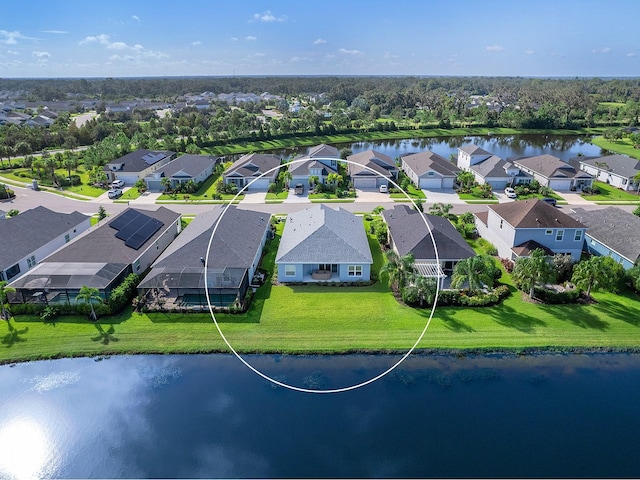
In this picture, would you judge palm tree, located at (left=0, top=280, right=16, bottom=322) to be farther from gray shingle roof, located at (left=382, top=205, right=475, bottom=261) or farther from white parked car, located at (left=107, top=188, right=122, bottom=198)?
white parked car, located at (left=107, top=188, right=122, bottom=198)

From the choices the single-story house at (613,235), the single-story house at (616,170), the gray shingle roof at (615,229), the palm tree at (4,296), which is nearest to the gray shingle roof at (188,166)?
the palm tree at (4,296)

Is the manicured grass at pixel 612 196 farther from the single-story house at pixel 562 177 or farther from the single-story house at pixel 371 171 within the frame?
the single-story house at pixel 371 171

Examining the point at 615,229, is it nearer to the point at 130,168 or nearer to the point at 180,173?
the point at 180,173

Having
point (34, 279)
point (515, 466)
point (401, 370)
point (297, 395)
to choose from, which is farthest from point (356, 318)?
point (34, 279)

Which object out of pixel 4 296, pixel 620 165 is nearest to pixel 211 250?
pixel 4 296

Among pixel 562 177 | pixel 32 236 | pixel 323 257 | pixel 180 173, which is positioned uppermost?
pixel 562 177

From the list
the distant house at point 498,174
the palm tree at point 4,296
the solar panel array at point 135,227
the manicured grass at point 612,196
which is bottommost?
the palm tree at point 4,296

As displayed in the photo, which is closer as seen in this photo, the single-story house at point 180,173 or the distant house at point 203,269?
the distant house at point 203,269
